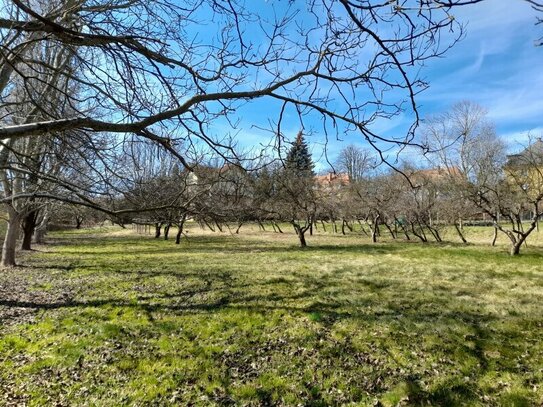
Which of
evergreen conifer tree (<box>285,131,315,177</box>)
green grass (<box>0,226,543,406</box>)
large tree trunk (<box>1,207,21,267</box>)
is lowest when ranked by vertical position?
green grass (<box>0,226,543,406</box>)

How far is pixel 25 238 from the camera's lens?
20406 millimetres

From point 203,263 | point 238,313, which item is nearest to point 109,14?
point 238,313

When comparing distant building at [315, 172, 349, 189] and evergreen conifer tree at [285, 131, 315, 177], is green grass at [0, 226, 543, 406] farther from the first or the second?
evergreen conifer tree at [285, 131, 315, 177]

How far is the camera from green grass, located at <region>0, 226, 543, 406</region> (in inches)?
180

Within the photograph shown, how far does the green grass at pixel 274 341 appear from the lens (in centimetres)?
458

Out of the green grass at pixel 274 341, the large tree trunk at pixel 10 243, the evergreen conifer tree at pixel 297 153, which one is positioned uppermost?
the evergreen conifer tree at pixel 297 153

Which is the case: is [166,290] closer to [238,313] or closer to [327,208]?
[238,313]

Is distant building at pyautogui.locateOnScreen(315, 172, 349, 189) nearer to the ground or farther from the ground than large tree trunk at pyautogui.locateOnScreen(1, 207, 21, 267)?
farther from the ground

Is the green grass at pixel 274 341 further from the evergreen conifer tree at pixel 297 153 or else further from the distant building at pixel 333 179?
the evergreen conifer tree at pixel 297 153

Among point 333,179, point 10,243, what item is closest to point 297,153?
point 333,179

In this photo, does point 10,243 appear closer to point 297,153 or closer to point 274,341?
point 274,341

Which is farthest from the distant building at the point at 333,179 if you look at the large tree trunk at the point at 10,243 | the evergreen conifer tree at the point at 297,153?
the large tree trunk at the point at 10,243

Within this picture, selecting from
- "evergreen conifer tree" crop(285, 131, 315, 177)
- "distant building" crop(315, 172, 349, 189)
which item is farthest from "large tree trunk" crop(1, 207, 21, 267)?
"evergreen conifer tree" crop(285, 131, 315, 177)

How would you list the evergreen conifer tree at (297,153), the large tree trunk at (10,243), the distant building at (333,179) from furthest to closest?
1. the large tree trunk at (10,243)
2. the evergreen conifer tree at (297,153)
3. the distant building at (333,179)
